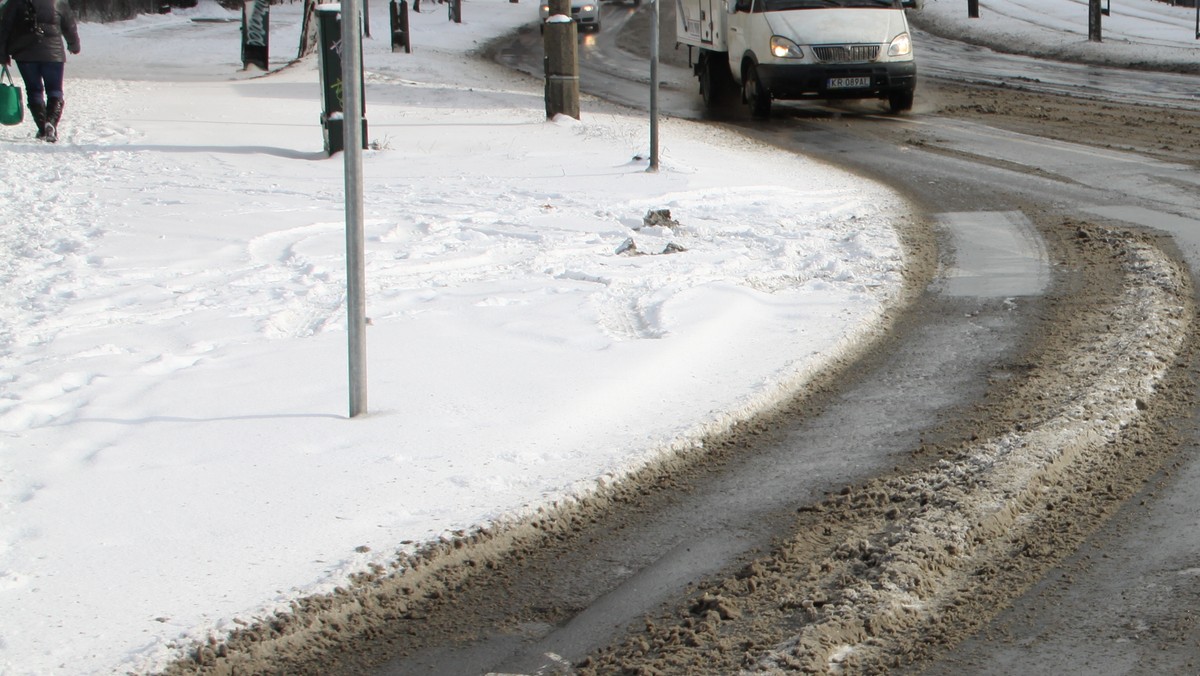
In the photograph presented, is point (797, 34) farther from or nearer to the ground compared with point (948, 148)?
farther from the ground

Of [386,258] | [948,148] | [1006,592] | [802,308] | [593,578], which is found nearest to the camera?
[1006,592]

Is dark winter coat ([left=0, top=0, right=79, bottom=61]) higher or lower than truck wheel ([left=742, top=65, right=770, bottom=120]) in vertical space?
higher

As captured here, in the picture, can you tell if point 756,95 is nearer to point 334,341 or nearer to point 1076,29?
point 334,341

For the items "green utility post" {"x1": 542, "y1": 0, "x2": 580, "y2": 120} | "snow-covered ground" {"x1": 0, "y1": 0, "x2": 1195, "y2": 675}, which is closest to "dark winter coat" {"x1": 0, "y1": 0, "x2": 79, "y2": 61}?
"snow-covered ground" {"x1": 0, "y1": 0, "x2": 1195, "y2": 675}

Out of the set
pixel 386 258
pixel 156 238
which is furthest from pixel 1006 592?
pixel 156 238

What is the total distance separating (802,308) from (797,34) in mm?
9685

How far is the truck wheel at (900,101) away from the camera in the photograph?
15.8 m

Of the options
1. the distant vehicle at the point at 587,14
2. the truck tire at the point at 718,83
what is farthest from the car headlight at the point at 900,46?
the distant vehicle at the point at 587,14

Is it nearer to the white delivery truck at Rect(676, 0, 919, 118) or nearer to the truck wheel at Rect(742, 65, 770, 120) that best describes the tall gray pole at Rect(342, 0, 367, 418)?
the white delivery truck at Rect(676, 0, 919, 118)

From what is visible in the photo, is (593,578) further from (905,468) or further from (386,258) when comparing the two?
(386,258)

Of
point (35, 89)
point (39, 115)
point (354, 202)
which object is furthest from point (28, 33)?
point (354, 202)

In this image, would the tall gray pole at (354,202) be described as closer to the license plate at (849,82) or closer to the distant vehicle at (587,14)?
the license plate at (849,82)

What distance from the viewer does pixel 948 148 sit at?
12.8m

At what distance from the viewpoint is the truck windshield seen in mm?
15992
